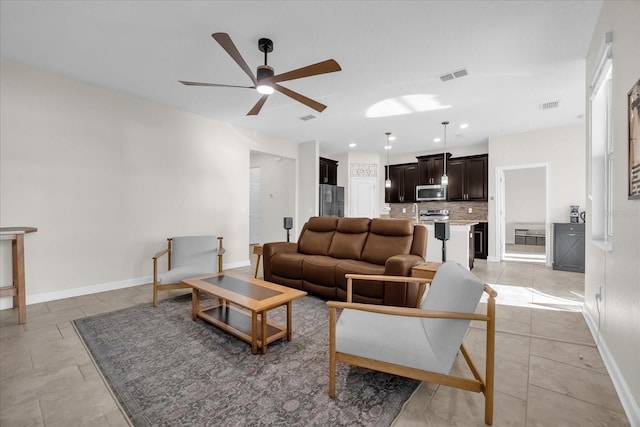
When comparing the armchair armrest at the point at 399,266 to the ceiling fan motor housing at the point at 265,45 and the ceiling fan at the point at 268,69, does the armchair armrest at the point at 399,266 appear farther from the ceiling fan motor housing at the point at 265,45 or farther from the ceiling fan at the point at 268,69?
the ceiling fan motor housing at the point at 265,45

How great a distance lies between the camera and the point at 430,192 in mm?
7164

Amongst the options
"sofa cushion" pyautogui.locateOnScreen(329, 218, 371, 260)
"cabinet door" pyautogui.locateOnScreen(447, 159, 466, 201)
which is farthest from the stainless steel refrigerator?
"sofa cushion" pyautogui.locateOnScreen(329, 218, 371, 260)

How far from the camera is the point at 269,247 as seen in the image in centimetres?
388

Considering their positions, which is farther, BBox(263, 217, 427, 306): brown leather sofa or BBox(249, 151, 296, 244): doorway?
BBox(249, 151, 296, 244): doorway

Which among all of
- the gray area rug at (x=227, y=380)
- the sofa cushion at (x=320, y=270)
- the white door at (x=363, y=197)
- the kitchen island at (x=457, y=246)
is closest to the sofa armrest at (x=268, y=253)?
the sofa cushion at (x=320, y=270)

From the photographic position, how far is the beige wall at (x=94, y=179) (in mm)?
3191

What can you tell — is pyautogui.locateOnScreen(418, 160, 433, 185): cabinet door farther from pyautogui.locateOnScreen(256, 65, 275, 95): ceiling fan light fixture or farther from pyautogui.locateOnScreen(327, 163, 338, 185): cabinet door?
pyautogui.locateOnScreen(256, 65, 275, 95): ceiling fan light fixture

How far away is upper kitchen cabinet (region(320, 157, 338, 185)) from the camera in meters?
7.24

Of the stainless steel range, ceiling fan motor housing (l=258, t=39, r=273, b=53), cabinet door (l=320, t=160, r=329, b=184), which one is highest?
ceiling fan motor housing (l=258, t=39, r=273, b=53)

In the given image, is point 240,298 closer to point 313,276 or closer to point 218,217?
point 313,276

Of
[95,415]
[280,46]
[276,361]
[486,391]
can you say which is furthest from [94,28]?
[486,391]

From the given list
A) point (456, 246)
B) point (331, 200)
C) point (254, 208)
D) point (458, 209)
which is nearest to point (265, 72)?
point (456, 246)

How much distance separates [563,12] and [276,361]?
3.62 m

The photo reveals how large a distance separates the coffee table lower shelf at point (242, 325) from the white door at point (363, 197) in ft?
17.8
